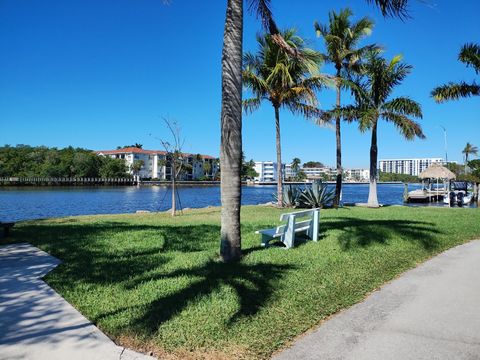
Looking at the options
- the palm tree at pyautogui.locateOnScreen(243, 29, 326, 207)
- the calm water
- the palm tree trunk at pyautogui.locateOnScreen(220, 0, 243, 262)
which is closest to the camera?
the palm tree trunk at pyautogui.locateOnScreen(220, 0, 243, 262)

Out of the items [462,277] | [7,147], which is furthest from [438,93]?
[7,147]

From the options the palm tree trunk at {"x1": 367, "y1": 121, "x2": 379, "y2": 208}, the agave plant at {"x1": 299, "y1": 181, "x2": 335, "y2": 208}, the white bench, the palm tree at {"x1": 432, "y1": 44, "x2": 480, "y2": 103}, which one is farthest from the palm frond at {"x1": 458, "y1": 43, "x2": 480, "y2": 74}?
the white bench

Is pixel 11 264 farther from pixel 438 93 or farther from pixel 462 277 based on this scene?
pixel 438 93

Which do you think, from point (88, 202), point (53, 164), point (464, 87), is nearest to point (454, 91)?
Answer: point (464, 87)

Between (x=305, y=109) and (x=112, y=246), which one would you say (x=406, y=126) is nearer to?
(x=305, y=109)

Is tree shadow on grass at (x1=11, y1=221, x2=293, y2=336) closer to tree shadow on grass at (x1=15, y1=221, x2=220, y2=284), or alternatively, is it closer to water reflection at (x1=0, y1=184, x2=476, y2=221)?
tree shadow on grass at (x1=15, y1=221, x2=220, y2=284)

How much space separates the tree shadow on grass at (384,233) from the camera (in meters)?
8.68

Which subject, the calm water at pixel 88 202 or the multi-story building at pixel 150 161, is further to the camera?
the multi-story building at pixel 150 161

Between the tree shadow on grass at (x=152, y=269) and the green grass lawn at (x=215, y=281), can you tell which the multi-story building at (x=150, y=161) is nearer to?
the tree shadow on grass at (x=152, y=269)

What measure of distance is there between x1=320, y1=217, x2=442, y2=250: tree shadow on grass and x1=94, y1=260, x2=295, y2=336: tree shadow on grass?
106 inches

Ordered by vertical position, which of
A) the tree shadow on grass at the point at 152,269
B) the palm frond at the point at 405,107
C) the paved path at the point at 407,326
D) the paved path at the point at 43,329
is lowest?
the paved path at the point at 407,326

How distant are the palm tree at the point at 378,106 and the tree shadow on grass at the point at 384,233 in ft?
29.2

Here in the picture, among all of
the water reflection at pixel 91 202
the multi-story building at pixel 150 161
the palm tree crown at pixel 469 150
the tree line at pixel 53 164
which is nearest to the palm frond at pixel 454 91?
the water reflection at pixel 91 202

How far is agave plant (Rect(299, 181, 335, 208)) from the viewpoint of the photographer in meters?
18.8
